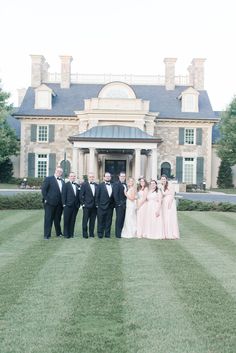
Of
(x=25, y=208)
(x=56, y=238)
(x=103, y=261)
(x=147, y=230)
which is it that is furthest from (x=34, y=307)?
(x=25, y=208)

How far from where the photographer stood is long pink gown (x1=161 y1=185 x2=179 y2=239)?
45.1ft

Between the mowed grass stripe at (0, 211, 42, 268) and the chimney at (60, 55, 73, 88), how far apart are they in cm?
3148

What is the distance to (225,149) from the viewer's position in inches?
1699

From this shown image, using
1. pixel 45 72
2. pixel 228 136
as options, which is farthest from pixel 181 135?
pixel 45 72

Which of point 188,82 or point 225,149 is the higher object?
point 188,82

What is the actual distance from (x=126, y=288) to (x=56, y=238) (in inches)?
234

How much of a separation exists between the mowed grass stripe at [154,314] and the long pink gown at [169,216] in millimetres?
3855

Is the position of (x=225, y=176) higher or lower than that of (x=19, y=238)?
higher

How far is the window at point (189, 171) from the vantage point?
44906 millimetres

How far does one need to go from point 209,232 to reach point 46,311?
9.02 meters

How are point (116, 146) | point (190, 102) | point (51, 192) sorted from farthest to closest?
point (190, 102) → point (116, 146) → point (51, 192)

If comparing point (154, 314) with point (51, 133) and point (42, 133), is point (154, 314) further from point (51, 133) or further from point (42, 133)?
point (42, 133)

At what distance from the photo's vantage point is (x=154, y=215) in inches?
551

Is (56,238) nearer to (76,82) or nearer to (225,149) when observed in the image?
(225,149)
